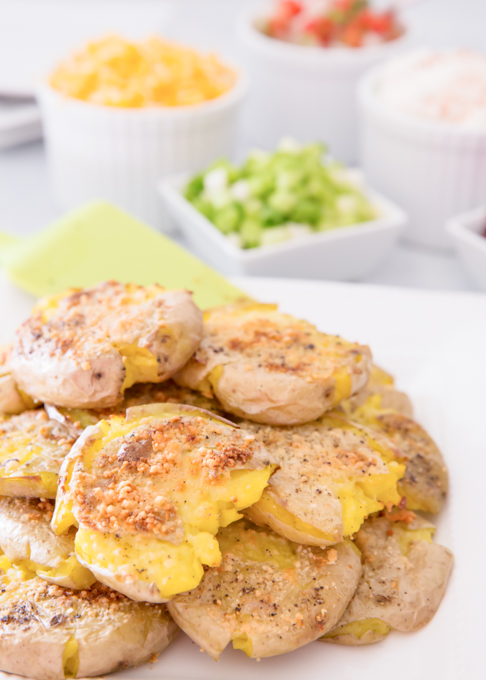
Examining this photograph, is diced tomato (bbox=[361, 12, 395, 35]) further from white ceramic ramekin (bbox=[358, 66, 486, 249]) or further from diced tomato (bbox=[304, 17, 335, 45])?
white ceramic ramekin (bbox=[358, 66, 486, 249])

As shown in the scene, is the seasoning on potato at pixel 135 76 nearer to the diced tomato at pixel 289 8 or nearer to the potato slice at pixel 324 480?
the diced tomato at pixel 289 8

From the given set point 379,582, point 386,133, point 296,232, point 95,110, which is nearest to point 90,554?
point 379,582

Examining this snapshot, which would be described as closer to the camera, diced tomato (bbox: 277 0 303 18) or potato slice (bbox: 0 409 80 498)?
potato slice (bbox: 0 409 80 498)

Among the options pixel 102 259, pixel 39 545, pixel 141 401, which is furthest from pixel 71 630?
pixel 102 259

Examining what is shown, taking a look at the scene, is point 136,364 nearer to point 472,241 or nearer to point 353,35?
point 472,241

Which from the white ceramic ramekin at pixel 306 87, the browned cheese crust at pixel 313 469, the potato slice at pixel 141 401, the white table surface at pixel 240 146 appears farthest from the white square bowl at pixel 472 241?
the potato slice at pixel 141 401

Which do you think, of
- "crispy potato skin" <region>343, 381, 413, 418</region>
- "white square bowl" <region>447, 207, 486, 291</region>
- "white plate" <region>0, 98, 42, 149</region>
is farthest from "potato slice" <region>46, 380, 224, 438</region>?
"white plate" <region>0, 98, 42, 149</region>
